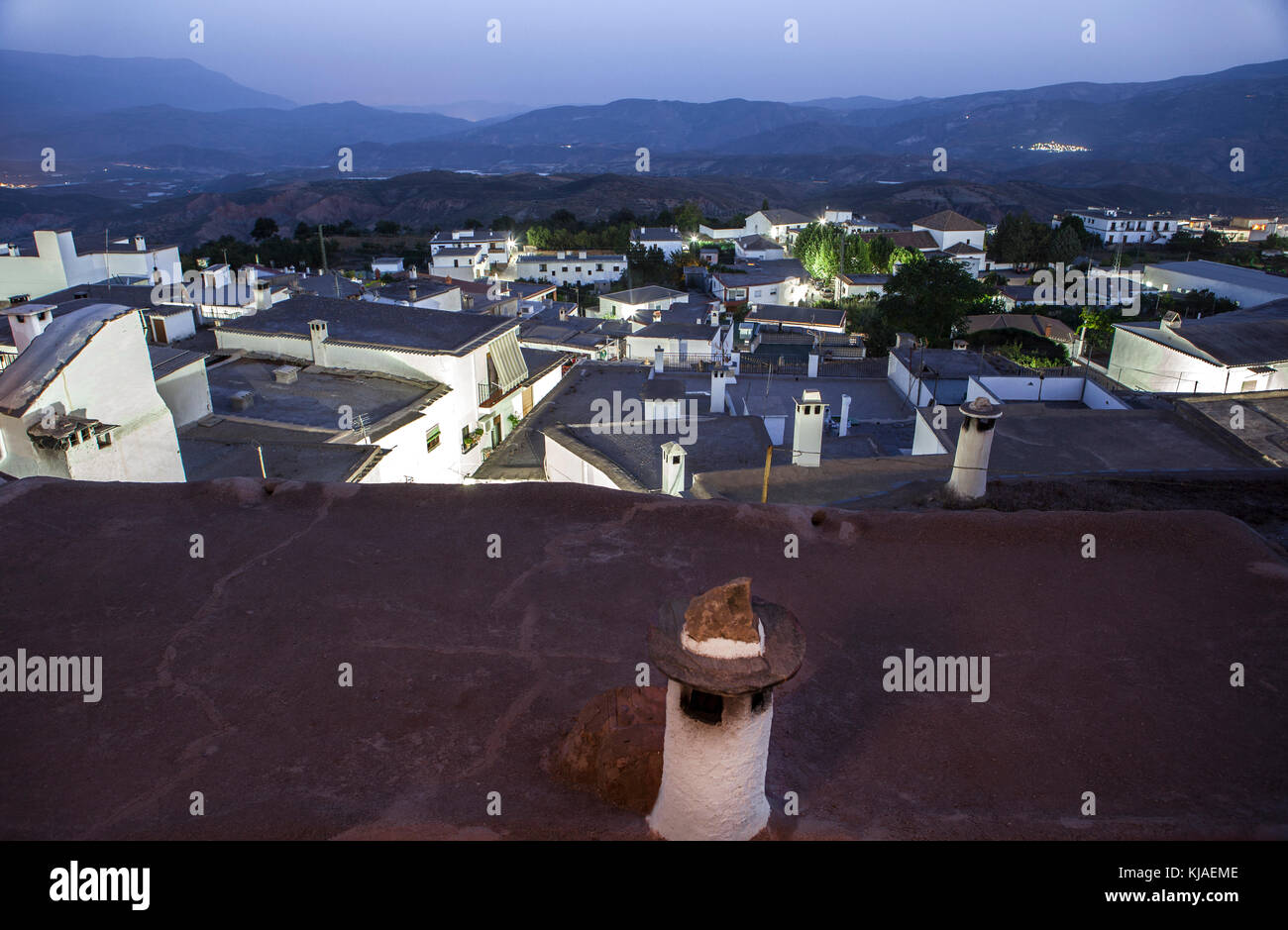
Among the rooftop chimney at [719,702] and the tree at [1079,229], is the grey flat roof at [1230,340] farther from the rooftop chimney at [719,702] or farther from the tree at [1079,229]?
the tree at [1079,229]

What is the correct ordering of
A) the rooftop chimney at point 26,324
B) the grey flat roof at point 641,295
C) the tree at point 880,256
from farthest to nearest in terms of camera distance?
the tree at point 880,256 < the grey flat roof at point 641,295 < the rooftop chimney at point 26,324

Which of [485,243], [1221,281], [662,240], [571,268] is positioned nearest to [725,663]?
[1221,281]

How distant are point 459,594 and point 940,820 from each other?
304 cm

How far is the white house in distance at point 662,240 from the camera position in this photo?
86575 millimetres

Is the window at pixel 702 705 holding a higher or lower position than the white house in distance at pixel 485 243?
lower

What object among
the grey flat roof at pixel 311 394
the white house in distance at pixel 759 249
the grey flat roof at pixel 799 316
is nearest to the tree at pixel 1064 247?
the white house in distance at pixel 759 249

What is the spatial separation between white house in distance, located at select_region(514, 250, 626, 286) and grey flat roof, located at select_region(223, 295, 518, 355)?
54235mm

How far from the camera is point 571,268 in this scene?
79.4m

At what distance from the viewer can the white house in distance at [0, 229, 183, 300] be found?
41812 mm

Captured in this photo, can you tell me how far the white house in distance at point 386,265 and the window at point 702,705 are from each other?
249 feet

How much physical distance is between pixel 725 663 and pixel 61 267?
52.5m

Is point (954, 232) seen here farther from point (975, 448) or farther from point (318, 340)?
point (975, 448)

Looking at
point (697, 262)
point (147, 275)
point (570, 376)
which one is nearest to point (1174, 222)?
point (697, 262)

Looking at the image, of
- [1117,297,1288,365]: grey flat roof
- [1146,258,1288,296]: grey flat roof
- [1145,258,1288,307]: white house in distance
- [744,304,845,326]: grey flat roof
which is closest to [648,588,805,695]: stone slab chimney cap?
[1117,297,1288,365]: grey flat roof
